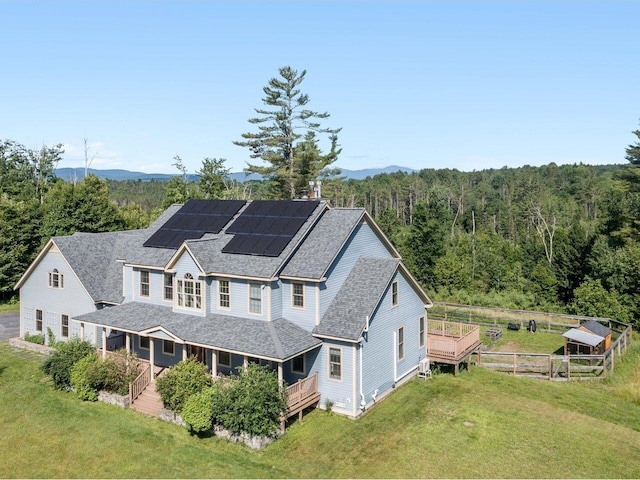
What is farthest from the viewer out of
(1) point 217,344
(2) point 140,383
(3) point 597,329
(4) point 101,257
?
(3) point 597,329

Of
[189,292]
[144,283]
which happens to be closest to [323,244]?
[189,292]

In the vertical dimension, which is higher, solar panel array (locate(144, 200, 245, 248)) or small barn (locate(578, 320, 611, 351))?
solar panel array (locate(144, 200, 245, 248))

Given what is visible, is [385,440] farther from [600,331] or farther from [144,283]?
[600,331]

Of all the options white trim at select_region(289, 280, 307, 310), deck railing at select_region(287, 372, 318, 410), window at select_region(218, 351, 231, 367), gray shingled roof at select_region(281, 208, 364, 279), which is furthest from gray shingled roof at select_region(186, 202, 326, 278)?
deck railing at select_region(287, 372, 318, 410)

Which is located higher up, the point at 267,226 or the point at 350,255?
the point at 267,226

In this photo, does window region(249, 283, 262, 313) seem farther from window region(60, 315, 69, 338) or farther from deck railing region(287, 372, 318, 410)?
window region(60, 315, 69, 338)
